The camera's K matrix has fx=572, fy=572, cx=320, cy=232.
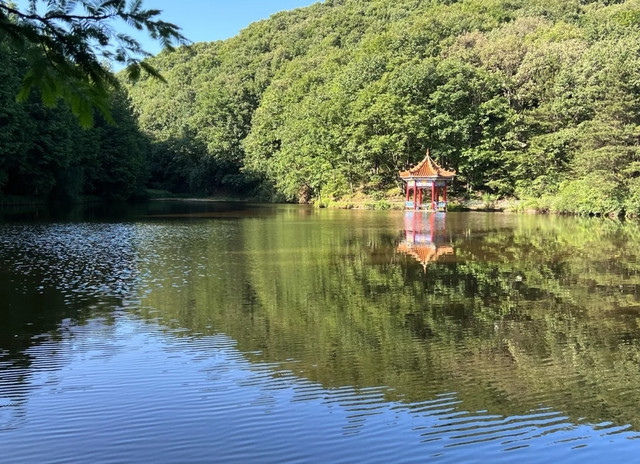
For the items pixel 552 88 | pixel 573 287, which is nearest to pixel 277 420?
pixel 573 287

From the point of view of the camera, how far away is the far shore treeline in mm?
38031

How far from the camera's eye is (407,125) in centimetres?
4794

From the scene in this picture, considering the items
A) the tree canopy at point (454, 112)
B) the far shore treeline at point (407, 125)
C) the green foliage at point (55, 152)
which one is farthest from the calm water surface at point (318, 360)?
the tree canopy at point (454, 112)

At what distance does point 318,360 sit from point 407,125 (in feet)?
140

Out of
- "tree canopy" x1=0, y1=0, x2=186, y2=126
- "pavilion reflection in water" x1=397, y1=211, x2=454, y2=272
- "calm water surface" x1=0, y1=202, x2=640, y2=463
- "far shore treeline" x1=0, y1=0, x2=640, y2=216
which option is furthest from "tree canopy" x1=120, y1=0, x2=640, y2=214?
"tree canopy" x1=0, y1=0, x2=186, y2=126

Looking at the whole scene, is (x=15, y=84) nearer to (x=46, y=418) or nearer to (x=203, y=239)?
(x=203, y=239)

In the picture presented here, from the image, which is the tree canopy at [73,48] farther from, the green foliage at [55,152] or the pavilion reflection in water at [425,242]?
the green foliage at [55,152]

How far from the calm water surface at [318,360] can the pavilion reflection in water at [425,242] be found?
1523 mm

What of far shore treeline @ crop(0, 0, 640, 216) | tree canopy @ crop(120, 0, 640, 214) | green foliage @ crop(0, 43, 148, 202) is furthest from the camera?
tree canopy @ crop(120, 0, 640, 214)

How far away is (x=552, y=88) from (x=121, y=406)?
51.5 meters

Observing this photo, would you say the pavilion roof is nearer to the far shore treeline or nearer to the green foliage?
the far shore treeline

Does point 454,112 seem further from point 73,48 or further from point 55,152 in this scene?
point 73,48

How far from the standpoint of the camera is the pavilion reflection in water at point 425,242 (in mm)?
17719

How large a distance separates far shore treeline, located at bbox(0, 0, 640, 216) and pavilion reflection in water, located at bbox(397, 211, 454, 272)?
44.2 ft
